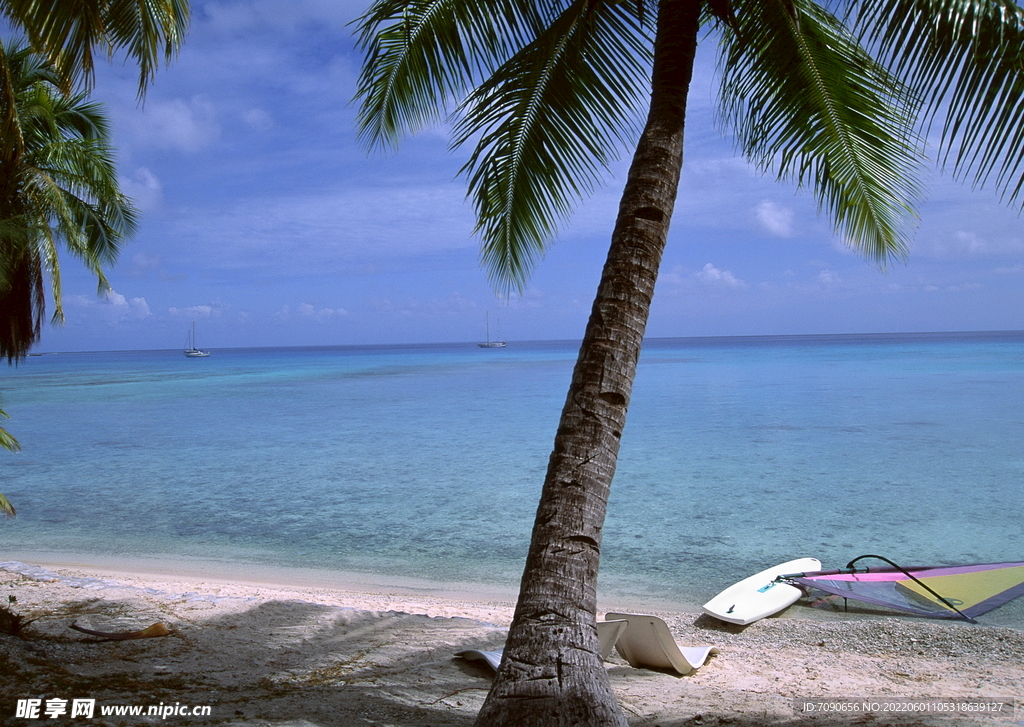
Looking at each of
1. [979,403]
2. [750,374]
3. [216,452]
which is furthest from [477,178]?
[750,374]

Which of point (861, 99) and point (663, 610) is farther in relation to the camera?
point (663, 610)

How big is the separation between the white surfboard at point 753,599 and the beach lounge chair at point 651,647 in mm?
1991

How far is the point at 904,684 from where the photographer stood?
4.57 meters

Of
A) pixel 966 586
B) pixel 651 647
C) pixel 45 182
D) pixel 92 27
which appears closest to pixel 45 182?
pixel 45 182

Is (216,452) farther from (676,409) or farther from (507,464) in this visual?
(676,409)

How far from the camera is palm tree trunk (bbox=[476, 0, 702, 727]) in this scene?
279cm

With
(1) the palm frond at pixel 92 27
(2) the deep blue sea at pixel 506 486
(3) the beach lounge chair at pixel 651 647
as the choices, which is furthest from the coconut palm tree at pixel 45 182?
(3) the beach lounge chair at pixel 651 647

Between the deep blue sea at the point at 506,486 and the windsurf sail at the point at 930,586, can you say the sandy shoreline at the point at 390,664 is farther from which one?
the deep blue sea at the point at 506,486

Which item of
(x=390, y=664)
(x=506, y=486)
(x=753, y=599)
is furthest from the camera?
(x=506, y=486)

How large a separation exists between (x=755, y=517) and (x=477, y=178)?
319 inches

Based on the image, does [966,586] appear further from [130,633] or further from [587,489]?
[130,633]

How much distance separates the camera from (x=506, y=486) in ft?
46.1

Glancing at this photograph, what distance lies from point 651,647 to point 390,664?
1.62 m

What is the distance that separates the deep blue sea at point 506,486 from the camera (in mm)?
9539
